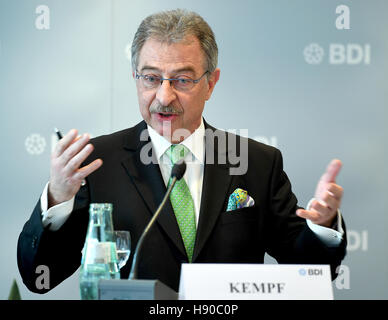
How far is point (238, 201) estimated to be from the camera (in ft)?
7.27

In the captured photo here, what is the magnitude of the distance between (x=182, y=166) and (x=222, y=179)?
2.11ft

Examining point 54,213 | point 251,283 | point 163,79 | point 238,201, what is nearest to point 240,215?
point 238,201

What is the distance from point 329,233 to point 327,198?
0.18 metres

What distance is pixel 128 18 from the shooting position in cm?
332

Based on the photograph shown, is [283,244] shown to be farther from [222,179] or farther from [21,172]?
[21,172]

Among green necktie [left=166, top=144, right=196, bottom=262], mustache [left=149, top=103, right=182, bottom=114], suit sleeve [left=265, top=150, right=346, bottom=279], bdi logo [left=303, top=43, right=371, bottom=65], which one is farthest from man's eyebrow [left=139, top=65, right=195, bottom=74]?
bdi logo [left=303, top=43, right=371, bottom=65]

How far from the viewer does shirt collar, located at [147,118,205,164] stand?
2.27 meters

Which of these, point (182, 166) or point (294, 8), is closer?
point (182, 166)

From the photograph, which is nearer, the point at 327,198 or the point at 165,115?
the point at 327,198

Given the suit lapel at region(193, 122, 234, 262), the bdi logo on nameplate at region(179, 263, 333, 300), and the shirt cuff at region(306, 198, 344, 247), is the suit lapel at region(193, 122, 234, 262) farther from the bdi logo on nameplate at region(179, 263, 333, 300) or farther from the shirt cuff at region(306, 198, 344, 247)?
the bdi logo on nameplate at region(179, 263, 333, 300)

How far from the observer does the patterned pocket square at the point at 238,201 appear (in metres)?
2.21

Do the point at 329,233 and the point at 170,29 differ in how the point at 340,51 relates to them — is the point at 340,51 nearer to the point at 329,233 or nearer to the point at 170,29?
the point at 170,29

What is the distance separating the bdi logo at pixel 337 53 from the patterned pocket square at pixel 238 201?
1.38m

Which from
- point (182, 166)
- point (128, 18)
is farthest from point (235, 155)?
point (128, 18)
